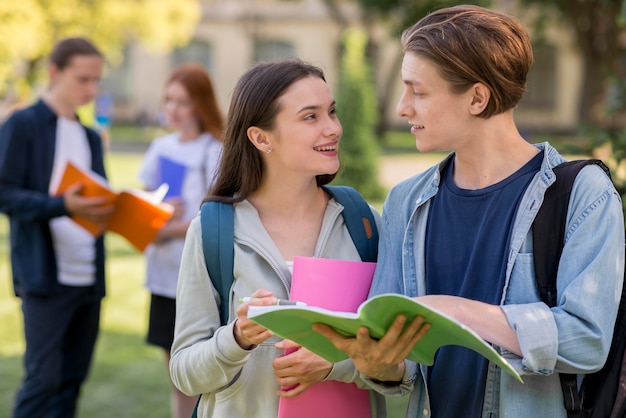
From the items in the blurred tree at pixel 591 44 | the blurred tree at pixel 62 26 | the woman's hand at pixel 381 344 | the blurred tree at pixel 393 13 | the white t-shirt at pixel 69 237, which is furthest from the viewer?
the blurred tree at pixel 393 13

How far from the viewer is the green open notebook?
1.88 m

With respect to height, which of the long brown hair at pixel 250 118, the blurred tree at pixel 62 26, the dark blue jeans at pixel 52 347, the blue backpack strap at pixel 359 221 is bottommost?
the dark blue jeans at pixel 52 347

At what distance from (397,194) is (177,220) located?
7.85 feet

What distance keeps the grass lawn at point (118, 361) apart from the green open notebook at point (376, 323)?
12.2 feet

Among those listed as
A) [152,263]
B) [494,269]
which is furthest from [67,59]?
[494,269]

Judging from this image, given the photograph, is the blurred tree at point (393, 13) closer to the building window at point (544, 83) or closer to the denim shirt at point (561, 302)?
the building window at point (544, 83)

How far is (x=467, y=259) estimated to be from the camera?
7.62ft

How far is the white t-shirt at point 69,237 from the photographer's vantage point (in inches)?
183

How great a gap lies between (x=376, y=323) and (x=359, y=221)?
2.48ft

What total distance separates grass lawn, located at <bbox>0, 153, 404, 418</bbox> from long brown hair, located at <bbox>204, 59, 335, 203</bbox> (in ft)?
10.6

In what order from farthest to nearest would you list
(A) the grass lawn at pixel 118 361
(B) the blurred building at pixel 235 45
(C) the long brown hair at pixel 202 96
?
1. (B) the blurred building at pixel 235 45
2. (A) the grass lawn at pixel 118 361
3. (C) the long brown hair at pixel 202 96

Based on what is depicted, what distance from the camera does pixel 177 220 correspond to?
15.5ft

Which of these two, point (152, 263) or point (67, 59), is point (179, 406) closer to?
point (152, 263)

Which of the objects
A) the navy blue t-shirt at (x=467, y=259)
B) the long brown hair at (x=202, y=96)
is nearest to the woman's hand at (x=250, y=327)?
the navy blue t-shirt at (x=467, y=259)
